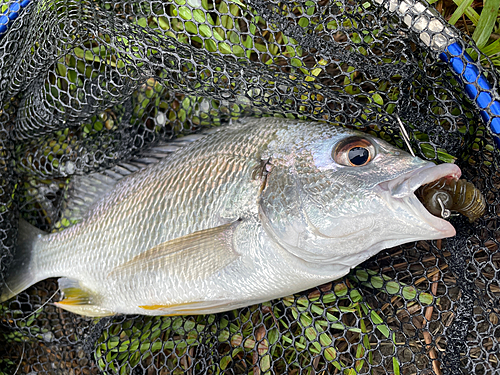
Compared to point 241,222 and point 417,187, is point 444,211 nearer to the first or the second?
point 417,187

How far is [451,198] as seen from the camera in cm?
169

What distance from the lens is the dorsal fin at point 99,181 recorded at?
222cm

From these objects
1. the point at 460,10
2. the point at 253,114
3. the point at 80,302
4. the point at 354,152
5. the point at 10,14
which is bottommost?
the point at 80,302

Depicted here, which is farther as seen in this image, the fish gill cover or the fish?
the fish gill cover

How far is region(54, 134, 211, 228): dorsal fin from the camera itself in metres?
2.22

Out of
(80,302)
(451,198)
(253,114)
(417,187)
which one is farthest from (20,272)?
(451,198)

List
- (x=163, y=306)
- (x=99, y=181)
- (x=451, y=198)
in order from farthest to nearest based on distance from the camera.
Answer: (x=99, y=181)
(x=163, y=306)
(x=451, y=198)

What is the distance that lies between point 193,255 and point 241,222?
31 centimetres

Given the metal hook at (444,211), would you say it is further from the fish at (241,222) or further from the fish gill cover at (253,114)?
the fish gill cover at (253,114)

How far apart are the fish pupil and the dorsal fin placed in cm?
87

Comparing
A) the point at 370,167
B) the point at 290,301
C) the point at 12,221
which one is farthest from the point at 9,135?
the point at 370,167

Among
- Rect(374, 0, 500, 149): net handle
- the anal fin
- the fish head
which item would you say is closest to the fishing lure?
the fish head

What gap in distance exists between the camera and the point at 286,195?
1.69 m

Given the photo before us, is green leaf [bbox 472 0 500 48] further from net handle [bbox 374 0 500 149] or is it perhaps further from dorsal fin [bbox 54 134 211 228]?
dorsal fin [bbox 54 134 211 228]
